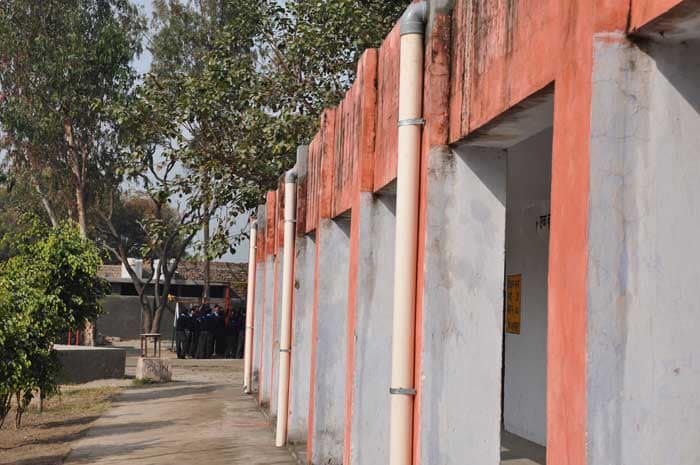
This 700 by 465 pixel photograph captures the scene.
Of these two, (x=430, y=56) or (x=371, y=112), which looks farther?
(x=371, y=112)

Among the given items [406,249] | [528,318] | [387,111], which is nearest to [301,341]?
[528,318]

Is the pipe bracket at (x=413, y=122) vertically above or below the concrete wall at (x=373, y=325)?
above

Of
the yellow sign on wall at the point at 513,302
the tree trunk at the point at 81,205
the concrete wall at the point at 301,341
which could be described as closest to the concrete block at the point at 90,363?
the concrete wall at the point at 301,341

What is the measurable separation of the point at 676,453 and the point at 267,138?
60.3 feet

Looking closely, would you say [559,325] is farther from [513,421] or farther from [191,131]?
[191,131]

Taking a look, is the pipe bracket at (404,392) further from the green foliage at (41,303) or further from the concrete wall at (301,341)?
the concrete wall at (301,341)

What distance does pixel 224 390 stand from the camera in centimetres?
2062

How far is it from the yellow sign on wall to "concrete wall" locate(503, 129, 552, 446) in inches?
3.2

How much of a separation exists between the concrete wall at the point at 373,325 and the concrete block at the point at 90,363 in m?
13.4

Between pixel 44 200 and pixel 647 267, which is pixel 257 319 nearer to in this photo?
pixel 647 267

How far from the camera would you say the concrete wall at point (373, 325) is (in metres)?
8.52

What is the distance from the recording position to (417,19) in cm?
673

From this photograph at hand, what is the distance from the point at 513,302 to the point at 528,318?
796mm

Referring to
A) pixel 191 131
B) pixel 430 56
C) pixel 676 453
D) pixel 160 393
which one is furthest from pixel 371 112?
pixel 191 131
